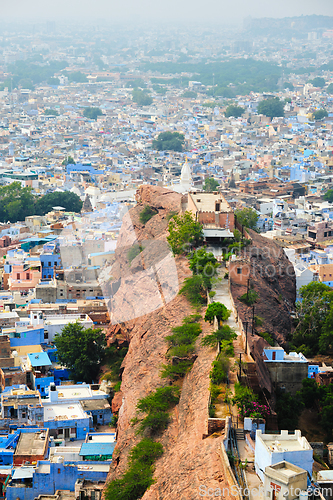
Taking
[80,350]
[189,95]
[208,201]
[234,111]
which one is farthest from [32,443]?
[189,95]

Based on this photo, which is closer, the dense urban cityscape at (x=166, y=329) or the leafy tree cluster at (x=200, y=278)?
the dense urban cityscape at (x=166, y=329)

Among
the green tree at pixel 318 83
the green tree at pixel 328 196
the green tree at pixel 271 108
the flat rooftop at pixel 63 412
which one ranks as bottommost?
the green tree at pixel 318 83

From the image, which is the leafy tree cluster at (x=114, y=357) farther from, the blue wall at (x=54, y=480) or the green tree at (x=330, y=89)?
the green tree at (x=330, y=89)

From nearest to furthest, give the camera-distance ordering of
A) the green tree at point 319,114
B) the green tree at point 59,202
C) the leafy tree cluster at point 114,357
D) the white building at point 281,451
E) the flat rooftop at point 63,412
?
the white building at point 281,451 → the flat rooftop at point 63,412 → the leafy tree cluster at point 114,357 → the green tree at point 59,202 → the green tree at point 319,114

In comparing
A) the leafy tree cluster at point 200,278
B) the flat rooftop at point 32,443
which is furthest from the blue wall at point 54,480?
the leafy tree cluster at point 200,278

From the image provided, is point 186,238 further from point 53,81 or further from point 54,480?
point 53,81

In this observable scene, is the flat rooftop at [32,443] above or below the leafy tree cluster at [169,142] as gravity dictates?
above
